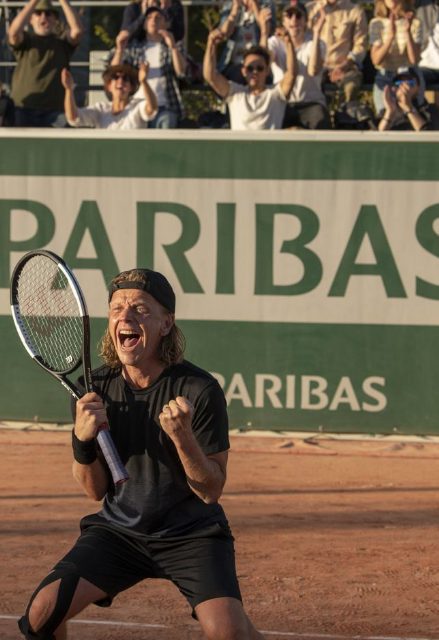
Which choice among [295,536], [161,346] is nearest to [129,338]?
[161,346]

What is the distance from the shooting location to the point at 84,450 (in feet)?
15.3

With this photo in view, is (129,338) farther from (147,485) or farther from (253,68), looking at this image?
(253,68)

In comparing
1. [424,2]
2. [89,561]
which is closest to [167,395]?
[89,561]

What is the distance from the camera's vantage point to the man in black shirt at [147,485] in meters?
4.61

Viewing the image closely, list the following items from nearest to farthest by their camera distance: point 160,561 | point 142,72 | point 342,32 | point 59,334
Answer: point 160,561
point 59,334
point 142,72
point 342,32

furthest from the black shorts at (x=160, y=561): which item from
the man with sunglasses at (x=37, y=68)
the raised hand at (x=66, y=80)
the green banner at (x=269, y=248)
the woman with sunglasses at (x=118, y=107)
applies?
the man with sunglasses at (x=37, y=68)

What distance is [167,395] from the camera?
15.6 ft

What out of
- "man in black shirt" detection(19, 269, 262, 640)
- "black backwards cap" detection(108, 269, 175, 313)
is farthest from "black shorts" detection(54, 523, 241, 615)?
"black backwards cap" detection(108, 269, 175, 313)

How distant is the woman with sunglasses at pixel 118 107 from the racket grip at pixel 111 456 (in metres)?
8.04

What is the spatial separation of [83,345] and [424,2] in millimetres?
10802

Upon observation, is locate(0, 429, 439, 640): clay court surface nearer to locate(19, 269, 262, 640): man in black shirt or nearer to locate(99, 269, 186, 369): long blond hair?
locate(19, 269, 262, 640): man in black shirt

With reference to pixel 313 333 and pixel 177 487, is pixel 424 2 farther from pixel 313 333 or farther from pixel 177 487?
pixel 177 487

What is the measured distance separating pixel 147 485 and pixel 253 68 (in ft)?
27.2

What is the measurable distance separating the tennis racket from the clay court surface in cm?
148
